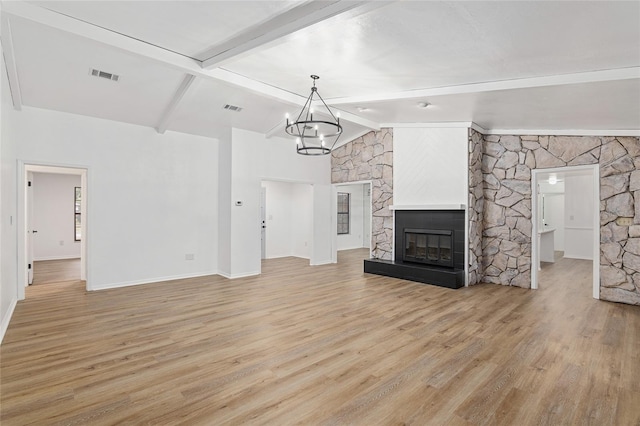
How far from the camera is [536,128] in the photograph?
5.77 metres

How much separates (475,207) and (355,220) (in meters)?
5.68

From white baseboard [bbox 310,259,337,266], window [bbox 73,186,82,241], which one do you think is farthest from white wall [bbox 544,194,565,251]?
window [bbox 73,186,82,241]

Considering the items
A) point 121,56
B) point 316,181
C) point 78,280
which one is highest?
point 121,56

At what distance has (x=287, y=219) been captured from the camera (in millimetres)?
9875

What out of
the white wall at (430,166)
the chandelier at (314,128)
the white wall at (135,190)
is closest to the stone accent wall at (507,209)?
the white wall at (430,166)

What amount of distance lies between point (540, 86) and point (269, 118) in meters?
4.34

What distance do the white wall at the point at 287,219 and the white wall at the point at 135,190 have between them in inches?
103

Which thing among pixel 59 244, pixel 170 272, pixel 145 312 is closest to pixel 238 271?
pixel 170 272

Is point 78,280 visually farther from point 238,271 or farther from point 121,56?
point 121,56

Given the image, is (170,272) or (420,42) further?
(170,272)

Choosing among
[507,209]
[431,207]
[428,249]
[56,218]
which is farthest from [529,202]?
[56,218]

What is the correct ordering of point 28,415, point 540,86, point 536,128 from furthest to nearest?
point 536,128
point 540,86
point 28,415

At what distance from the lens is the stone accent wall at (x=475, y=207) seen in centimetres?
608

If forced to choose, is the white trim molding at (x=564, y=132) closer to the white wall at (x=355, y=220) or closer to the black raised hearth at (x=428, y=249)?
the black raised hearth at (x=428, y=249)
